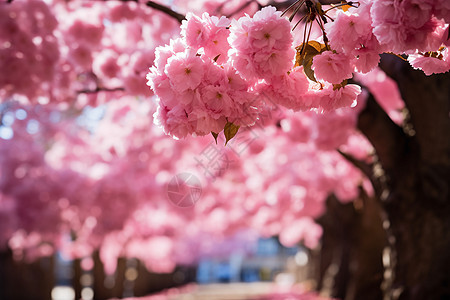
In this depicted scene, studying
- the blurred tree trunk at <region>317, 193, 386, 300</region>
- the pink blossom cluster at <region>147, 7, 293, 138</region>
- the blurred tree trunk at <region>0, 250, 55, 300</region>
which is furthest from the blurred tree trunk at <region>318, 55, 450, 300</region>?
the blurred tree trunk at <region>0, 250, 55, 300</region>

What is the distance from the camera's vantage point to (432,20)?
7.76ft

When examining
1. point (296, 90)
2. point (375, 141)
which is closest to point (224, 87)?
point (296, 90)

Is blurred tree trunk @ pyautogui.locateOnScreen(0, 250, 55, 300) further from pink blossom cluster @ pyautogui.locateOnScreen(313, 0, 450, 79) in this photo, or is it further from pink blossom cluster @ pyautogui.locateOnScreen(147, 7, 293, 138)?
pink blossom cluster @ pyautogui.locateOnScreen(313, 0, 450, 79)

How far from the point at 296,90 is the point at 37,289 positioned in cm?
1597

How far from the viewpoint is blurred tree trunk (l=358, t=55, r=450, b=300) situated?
6379mm

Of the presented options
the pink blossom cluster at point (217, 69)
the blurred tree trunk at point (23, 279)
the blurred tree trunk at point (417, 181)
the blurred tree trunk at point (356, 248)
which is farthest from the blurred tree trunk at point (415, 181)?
the blurred tree trunk at point (23, 279)

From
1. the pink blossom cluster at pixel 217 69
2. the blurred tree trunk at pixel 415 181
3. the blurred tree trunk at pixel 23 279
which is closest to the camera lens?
the pink blossom cluster at pixel 217 69

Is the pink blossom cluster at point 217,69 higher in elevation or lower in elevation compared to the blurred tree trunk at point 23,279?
higher

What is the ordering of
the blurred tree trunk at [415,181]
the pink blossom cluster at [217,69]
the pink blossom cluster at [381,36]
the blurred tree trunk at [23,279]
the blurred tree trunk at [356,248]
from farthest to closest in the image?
the blurred tree trunk at [23,279] → the blurred tree trunk at [356,248] → the blurred tree trunk at [415,181] → the pink blossom cluster at [217,69] → the pink blossom cluster at [381,36]

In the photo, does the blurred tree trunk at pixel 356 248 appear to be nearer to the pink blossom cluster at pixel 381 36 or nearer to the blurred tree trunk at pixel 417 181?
the blurred tree trunk at pixel 417 181

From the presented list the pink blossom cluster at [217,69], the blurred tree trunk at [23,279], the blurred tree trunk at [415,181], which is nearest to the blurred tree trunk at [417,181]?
the blurred tree trunk at [415,181]

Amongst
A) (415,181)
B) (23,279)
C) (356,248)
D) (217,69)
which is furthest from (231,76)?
(23,279)

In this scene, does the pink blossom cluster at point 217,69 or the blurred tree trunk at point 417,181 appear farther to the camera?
the blurred tree trunk at point 417,181

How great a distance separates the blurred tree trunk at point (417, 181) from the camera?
20.9ft
